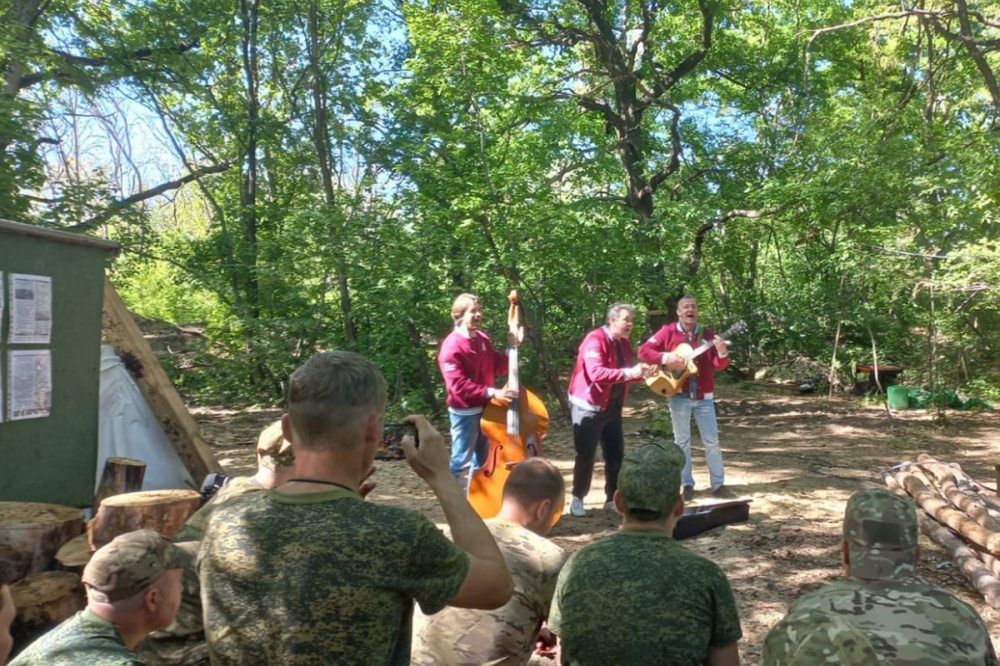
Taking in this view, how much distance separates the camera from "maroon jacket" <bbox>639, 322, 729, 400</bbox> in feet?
22.9

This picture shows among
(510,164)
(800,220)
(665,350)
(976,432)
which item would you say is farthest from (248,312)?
(976,432)

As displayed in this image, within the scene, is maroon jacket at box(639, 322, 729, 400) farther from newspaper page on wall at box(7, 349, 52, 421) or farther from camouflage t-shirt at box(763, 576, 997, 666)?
camouflage t-shirt at box(763, 576, 997, 666)

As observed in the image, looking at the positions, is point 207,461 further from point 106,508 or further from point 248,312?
point 248,312

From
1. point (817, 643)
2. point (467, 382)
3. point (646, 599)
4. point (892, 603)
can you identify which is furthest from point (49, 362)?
point (892, 603)

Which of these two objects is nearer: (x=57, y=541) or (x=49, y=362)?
(x=57, y=541)

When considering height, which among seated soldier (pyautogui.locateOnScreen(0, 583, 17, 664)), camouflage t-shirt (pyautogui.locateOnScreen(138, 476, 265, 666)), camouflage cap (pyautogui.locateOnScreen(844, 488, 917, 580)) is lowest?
camouflage t-shirt (pyautogui.locateOnScreen(138, 476, 265, 666))

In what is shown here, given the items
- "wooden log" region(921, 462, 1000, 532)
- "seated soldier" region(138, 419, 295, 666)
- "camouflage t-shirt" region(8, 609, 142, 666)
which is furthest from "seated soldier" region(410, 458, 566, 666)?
"wooden log" region(921, 462, 1000, 532)

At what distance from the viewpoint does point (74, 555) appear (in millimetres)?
3996

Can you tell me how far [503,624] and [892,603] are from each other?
51.0 inches

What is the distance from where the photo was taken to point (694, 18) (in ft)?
46.5

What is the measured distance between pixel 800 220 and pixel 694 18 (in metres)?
4.79

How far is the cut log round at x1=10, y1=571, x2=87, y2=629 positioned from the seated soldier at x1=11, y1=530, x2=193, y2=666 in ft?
6.23

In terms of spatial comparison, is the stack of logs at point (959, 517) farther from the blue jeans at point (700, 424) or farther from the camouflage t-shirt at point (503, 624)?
the camouflage t-shirt at point (503, 624)

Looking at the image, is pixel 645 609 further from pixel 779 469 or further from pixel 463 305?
pixel 779 469
